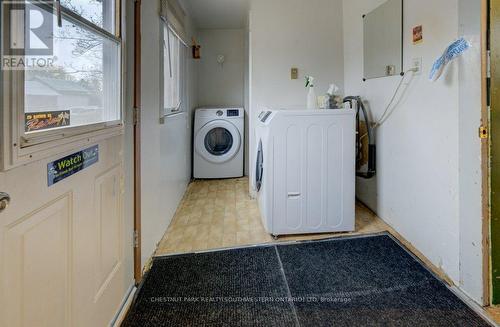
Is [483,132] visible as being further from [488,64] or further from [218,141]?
[218,141]

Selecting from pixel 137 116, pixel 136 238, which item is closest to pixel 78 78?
pixel 137 116

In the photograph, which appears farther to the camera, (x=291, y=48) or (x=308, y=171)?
(x=291, y=48)

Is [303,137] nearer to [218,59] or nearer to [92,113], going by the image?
[92,113]

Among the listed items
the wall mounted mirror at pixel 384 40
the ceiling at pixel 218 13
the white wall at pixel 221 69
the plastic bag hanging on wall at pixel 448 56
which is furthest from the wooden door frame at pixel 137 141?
the white wall at pixel 221 69

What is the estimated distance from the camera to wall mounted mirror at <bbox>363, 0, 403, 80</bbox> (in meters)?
2.35

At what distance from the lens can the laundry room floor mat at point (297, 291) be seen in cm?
151

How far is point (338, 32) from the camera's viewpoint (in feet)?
11.2

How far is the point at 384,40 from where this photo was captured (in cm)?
256

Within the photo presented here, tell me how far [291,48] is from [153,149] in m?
2.01

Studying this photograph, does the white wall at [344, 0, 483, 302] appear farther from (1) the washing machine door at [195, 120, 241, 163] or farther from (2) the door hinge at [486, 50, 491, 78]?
(1) the washing machine door at [195, 120, 241, 163]

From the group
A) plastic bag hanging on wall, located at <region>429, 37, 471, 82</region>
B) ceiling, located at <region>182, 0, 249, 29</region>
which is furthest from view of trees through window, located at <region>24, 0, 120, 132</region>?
ceiling, located at <region>182, 0, 249, 29</region>

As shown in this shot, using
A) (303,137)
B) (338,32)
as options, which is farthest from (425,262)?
(338,32)

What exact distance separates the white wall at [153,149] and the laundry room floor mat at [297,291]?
0.93 feet

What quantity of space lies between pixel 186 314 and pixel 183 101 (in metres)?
2.66
